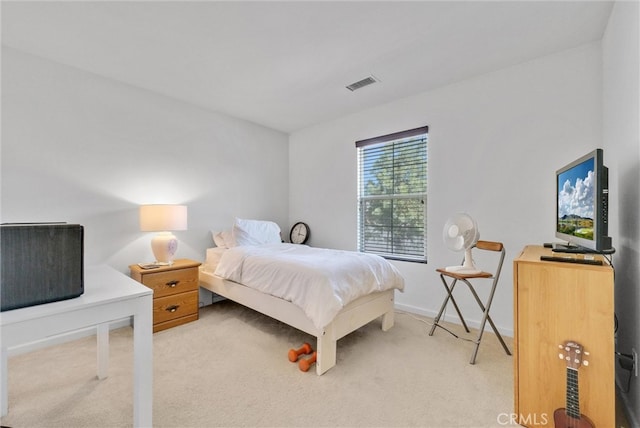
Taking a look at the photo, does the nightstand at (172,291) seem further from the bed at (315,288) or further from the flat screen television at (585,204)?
the flat screen television at (585,204)

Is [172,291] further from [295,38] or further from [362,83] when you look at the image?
[362,83]

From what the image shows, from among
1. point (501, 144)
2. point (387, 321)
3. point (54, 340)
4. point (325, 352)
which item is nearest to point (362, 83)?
point (501, 144)

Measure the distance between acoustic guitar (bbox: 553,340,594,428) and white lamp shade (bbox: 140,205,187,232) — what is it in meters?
3.07

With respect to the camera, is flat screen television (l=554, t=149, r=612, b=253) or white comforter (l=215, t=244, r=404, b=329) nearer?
flat screen television (l=554, t=149, r=612, b=253)

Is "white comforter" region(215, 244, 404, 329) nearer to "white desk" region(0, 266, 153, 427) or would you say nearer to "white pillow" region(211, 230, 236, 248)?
"white pillow" region(211, 230, 236, 248)

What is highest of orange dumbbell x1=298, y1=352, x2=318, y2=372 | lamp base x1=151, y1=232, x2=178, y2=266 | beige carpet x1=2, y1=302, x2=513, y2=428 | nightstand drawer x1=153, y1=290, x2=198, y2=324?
lamp base x1=151, y1=232, x2=178, y2=266

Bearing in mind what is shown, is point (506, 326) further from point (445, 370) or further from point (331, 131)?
point (331, 131)

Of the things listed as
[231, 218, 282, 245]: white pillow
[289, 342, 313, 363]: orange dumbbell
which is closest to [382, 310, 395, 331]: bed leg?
[289, 342, 313, 363]: orange dumbbell

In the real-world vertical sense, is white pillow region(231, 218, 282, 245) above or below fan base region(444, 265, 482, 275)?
above

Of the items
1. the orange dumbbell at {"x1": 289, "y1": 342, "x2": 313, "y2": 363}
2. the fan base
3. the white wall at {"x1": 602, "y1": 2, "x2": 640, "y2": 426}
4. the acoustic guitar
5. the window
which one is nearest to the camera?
the acoustic guitar

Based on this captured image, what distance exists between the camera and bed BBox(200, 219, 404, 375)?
1.92 m

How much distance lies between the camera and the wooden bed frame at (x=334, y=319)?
6.27ft

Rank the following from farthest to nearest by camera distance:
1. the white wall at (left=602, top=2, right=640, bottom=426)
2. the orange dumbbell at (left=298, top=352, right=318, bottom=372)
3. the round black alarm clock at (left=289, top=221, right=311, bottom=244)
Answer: the round black alarm clock at (left=289, top=221, right=311, bottom=244) → the orange dumbbell at (left=298, top=352, right=318, bottom=372) → the white wall at (left=602, top=2, right=640, bottom=426)

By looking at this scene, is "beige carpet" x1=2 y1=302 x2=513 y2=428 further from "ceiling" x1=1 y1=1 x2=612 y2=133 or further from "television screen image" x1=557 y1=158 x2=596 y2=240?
"ceiling" x1=1 y1=1 x2=612 y2=133
